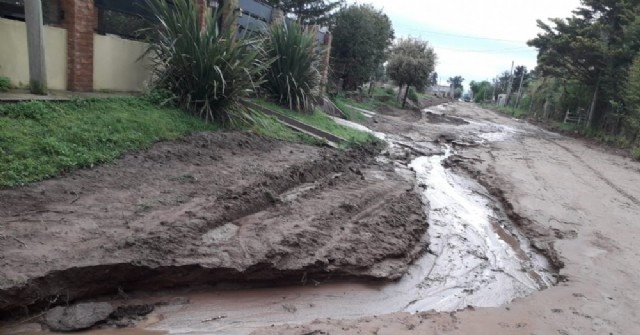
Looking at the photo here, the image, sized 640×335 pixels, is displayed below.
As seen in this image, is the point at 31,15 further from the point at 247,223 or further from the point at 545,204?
the point at 545,204

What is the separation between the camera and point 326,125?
12.2 metres

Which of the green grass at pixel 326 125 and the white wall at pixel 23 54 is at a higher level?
the white wall at pixel 23 54

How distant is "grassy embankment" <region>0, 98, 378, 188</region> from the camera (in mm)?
4992

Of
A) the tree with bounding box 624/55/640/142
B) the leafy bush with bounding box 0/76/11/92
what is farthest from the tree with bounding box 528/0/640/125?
the leafy bush with bounding box 0/76/11/92

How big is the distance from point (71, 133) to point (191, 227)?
97.6 inches

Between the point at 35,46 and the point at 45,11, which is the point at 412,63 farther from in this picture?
the point at 35,46

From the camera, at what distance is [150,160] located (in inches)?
247

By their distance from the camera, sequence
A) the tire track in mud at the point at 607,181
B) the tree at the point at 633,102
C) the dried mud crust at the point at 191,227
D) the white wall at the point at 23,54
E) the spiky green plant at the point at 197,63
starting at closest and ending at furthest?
the dried mud crust at the point at 191,227 < the white wall at the point at 23,54 < the spiky green plant at the point at 197,63 < the tire track in mud at the point at 607,181 < the tree at the point at 633,102

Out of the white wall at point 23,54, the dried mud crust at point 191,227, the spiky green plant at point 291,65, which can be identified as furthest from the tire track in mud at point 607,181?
the white wall at point 23,54

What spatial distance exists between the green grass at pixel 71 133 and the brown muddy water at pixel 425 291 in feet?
7.73

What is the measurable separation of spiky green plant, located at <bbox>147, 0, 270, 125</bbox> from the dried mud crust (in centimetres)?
143

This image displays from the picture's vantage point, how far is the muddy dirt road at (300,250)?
3.73 metres

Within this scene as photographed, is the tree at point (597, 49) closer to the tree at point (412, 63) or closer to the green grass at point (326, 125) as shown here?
the tree at point (412, 63)

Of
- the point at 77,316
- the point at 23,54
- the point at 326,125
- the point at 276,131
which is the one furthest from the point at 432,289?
the point at 326,125
